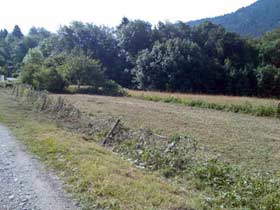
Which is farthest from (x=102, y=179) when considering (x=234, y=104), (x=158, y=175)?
(x=234, y=104)

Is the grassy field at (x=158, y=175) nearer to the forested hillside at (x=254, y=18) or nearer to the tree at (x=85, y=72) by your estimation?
the tree at (x=85, y=72)

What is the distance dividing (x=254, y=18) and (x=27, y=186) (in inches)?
3741

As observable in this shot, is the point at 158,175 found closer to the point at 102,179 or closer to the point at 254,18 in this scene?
the point at 102,179

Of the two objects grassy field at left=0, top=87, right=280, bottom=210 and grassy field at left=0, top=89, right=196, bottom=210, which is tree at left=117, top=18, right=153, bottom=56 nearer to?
grassy field at left=0, top=87, right=280, bottom=210

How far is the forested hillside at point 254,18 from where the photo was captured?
8647 cm

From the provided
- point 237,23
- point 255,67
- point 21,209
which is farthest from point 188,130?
point 237,23

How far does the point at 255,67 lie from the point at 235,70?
326cm

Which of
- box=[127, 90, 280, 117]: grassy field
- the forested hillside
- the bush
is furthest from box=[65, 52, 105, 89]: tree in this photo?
the forested hillside

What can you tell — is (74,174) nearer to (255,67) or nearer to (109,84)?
(109,84)

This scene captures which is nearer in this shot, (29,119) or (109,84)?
(29,119)

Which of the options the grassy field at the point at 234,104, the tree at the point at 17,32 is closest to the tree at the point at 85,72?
the grassy field at the point at 234,104

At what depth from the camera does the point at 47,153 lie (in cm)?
908

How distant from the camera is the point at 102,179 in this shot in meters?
6.80

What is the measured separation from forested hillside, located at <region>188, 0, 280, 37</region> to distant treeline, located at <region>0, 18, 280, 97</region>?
2742cm
